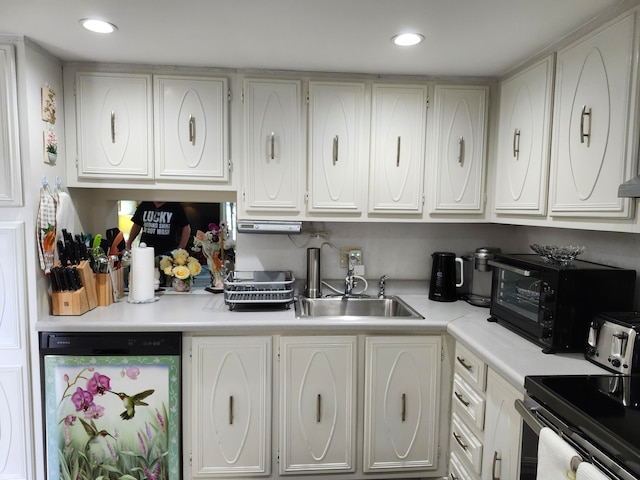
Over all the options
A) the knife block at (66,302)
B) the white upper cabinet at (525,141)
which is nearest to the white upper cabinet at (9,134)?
the knife block at (66,302)

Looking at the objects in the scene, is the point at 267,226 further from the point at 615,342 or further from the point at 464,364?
the point at 615,342

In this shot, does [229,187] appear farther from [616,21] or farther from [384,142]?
[616,21]

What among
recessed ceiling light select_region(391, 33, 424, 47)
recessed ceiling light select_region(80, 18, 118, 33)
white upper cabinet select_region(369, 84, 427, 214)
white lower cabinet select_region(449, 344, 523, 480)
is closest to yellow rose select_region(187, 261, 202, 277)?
white upper cabinet select_region(369, 84, 427, 214)

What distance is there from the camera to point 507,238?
103 inches

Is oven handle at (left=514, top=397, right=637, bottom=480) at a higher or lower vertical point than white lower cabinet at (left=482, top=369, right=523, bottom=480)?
higher

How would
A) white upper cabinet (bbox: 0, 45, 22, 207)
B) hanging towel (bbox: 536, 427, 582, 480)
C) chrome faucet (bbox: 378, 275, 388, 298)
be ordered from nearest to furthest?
hanging towel (bbox: 536, 427, 582, 480) → white upper cabinet (bbox: 0, 45, 22, 207) → chrome faucet (bbox: 378, 275, 388, 298)

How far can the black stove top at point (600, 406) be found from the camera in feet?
3.01

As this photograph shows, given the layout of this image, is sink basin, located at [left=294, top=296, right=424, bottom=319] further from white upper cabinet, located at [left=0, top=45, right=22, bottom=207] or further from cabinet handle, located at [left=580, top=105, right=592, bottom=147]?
white upper cabinet, located at [left=0, top=45, right=22, bottom=207]

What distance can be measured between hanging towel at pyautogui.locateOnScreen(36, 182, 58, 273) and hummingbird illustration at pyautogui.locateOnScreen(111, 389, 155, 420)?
738mm

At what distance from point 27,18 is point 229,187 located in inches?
44.2

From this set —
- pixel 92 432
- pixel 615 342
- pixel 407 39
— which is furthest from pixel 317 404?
pixel 407 39

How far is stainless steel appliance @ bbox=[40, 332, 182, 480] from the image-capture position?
1.85 metres

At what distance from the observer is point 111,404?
1.89m

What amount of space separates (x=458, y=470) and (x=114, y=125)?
255cm
